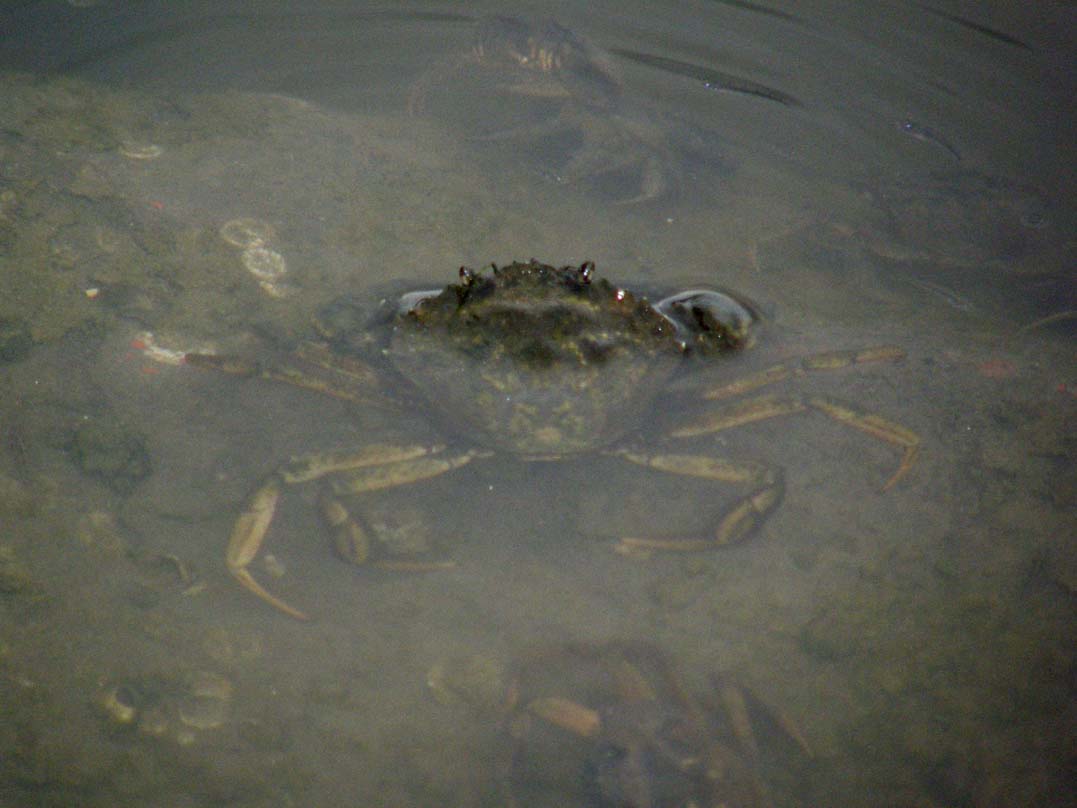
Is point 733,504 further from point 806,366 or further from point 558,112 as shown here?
point 558,112

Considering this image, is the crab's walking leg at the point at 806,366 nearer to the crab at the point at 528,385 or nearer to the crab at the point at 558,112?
the crab at the point at 528,385

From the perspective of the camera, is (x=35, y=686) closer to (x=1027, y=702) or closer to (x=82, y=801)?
(x=82, y=801)

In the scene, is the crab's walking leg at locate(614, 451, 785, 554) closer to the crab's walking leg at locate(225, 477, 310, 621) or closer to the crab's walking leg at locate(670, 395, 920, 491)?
the crab's walking leg at locate(670, 395, 920, 491)

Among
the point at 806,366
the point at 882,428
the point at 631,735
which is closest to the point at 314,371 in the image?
the point at 631,735

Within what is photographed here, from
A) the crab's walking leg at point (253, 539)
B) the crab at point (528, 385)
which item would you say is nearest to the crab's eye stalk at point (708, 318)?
the crab at point (528, 385)

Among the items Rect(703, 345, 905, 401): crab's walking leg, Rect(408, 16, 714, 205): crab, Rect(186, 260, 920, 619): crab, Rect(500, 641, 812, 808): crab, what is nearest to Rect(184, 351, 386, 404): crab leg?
Rect(186, 260, 920, 619): crab

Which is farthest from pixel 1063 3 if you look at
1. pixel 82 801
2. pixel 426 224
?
pixel 82 801

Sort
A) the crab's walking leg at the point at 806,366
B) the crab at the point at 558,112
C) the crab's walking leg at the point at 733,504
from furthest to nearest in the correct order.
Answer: the crab at the point at 558,112, the crab's walking leg at the point at 806,366, the crab's walking leg at the point at 733,504
